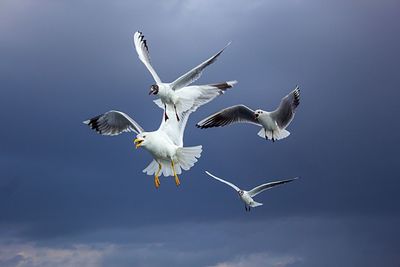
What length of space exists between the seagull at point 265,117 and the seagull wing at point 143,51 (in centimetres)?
304

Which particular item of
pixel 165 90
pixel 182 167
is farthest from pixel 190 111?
pixel 182 167

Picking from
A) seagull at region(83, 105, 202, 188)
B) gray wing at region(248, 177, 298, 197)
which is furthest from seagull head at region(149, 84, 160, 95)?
gray wing at region(248, 177, 298, 197)

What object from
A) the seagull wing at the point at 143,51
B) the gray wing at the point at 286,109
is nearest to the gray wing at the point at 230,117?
the gray wing at the point at 286,109

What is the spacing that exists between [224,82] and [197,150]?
1646mm

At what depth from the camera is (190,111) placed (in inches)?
466

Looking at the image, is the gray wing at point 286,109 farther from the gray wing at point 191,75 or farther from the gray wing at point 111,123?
the gray wing at point 111,123

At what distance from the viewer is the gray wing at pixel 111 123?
11758mm

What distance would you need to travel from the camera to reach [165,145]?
34.7ft

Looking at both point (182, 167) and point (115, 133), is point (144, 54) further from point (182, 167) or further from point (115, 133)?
Result: point (182, 167)

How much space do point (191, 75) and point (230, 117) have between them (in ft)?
14.7

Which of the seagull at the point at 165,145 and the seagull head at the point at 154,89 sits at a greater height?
the seagull head at the point at 154,89

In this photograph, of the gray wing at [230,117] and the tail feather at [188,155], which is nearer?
the tail feather at [188,155]

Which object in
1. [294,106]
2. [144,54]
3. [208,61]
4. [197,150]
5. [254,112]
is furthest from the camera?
[254,112]

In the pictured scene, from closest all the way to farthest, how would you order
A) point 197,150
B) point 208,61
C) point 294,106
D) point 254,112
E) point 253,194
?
point 197,150
point 208,61
point 294,106
point 254,112
point 253,194
